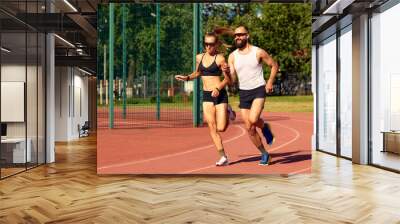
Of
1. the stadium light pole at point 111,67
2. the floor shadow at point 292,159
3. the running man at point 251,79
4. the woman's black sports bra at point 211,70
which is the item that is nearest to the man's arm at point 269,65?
the running man at point 251,79

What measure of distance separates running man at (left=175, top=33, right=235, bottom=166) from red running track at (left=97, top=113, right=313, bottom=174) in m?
0.10

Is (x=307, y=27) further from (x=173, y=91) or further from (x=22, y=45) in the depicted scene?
(x=22, y=45)

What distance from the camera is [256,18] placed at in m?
7.40

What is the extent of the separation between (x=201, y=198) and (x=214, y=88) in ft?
6.68

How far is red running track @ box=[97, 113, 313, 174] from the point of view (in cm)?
721

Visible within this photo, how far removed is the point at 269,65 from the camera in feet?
23.7

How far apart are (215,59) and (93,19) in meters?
3.82

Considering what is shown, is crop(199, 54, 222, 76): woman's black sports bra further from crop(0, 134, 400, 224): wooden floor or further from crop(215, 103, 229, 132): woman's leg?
crop(0, 134, 400, 224): wooden floor

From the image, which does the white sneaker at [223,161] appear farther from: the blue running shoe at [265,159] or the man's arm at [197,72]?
the man's arm at [197,72]

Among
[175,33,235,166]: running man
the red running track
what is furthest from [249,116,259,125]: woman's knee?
[175,33,235,166]: running man

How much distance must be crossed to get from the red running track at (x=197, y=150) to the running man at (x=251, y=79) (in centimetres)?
12

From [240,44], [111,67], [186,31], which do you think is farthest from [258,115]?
[111,67]

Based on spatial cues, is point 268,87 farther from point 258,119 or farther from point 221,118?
point 221,118

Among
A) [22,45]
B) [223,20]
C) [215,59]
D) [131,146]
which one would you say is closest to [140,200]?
[131,146]
